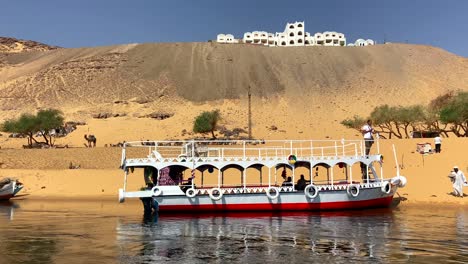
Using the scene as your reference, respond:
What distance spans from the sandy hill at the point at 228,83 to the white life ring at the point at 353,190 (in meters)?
42.0

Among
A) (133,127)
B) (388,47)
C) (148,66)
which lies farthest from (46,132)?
(388,47)

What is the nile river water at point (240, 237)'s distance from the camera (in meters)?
13.4

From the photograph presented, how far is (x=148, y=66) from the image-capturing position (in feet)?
346

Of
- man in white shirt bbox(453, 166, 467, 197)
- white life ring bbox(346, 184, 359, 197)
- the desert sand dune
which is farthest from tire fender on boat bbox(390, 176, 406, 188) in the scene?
the desert sand dune

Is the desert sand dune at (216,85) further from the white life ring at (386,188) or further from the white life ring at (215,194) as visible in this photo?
the white life ring at (386,188)

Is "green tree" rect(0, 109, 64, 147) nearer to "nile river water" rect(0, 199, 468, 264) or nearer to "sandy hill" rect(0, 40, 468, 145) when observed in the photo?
"sandy hill" rect(0, 40, 468, 145)

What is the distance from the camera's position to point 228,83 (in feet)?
315

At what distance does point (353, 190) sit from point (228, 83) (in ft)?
239

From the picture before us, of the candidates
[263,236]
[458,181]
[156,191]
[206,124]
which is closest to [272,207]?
[156,191]

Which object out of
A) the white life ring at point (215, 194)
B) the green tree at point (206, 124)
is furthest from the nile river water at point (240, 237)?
the green tree at point (206, 124)

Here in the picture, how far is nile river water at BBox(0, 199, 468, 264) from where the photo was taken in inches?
527

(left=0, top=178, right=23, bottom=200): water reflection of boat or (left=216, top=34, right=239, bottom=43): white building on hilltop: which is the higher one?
(left=216, top=34, right=239, bottom=43): white building on hilltop

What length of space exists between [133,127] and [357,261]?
6296 cm

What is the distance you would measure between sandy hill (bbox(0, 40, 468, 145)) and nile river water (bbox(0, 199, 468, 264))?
4443 centimetres
